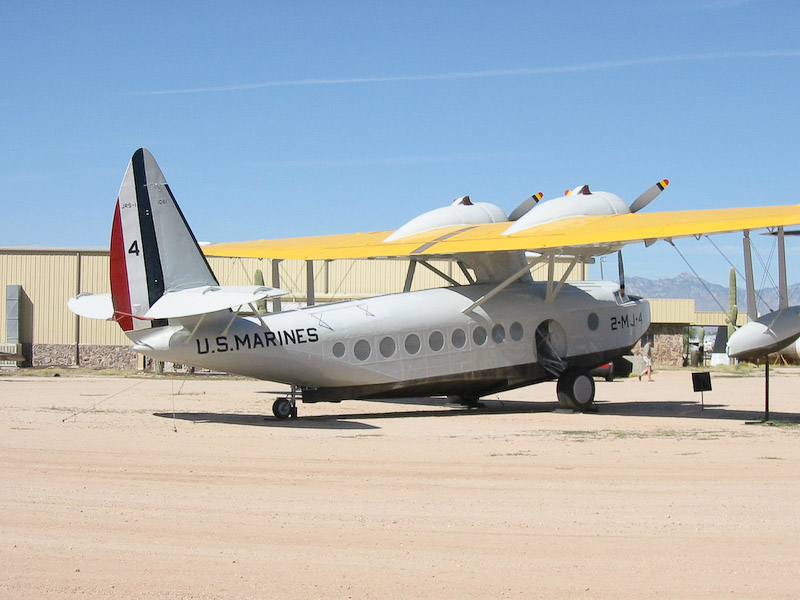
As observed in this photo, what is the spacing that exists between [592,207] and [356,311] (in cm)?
638

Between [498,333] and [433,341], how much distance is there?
1860mm

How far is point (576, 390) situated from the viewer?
2280cm

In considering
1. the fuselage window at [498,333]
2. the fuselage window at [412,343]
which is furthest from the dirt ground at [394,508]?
the fuselage window at [498,333]

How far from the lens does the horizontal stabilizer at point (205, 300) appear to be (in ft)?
56.2

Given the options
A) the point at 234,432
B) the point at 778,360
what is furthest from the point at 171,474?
the point at 778,360

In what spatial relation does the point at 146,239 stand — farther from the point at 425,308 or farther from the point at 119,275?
the point at 425,308

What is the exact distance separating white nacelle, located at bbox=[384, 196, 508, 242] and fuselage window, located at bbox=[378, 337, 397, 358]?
166 inches

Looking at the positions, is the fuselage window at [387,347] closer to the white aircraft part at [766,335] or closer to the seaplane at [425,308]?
the seaplane at [425,308]

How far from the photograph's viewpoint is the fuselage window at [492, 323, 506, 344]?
886 inches

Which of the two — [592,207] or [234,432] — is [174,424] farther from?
[592,207]

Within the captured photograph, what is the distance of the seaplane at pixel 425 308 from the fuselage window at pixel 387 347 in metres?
0.03

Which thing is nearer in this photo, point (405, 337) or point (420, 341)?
point (405, 337)

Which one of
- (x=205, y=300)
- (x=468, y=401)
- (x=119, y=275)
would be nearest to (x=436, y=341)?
(x=468, y=401)

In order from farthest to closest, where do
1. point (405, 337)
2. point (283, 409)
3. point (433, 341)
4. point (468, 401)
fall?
point (468, 401)
point (433, 341)
point (405, 337)
point (283, 409)
